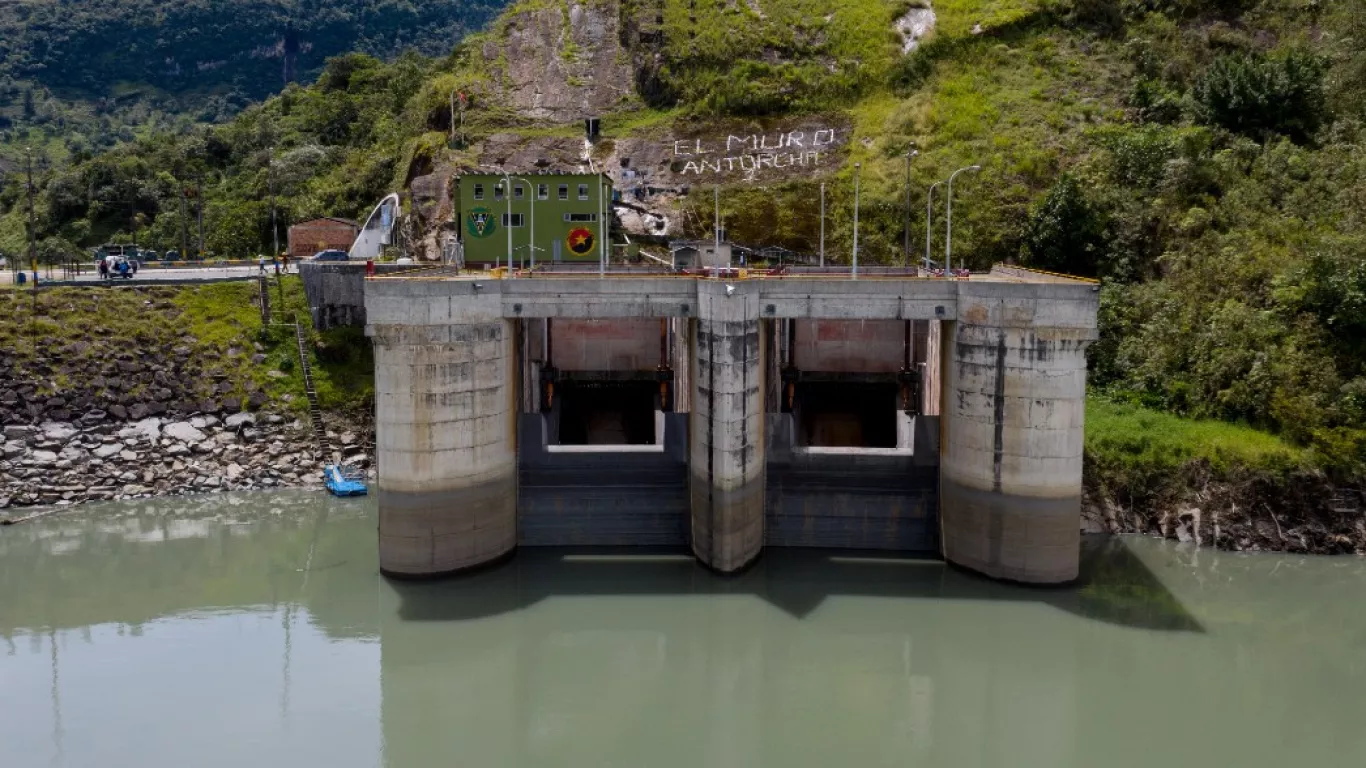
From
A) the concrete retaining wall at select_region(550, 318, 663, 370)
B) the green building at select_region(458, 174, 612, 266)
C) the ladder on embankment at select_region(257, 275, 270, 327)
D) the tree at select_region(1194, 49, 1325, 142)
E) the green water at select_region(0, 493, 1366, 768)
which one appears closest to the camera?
the green water at select_region(0, 493, 1366, 768)

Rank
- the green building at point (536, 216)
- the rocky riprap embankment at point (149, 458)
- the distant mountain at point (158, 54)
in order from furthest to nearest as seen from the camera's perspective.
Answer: the distant mountain at point (158, 54) < the green building at point (536, 216) < the rocky riprap embankment at point (149, 458)

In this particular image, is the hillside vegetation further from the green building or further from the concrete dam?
the green building

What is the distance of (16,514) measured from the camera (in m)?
32.5

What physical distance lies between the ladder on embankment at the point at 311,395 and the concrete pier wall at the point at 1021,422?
72.3ft

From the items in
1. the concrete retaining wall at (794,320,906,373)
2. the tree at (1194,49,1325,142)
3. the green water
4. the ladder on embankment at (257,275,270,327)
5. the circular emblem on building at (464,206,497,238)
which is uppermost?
the tree at (1194,49,1325,142)

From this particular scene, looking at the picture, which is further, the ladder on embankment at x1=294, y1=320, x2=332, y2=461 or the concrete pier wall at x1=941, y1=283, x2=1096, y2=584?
the ladder on embankment at x1=294, y1=320, x2=332, y2=461

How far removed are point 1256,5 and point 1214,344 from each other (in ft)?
98.0

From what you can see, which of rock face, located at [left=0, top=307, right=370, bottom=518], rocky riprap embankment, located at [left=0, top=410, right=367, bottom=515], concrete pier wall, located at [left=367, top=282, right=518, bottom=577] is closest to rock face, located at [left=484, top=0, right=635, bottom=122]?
rock face, located at [left=0, top=307, right=370, bottom=518]

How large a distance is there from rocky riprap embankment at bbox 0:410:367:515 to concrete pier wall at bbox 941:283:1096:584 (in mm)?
21448

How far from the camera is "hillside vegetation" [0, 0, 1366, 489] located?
31828mm

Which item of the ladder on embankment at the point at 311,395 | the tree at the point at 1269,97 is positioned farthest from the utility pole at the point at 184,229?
the tree at the point at 1269,97

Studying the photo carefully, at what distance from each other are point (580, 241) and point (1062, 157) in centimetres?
2286

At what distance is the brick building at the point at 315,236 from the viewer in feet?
166

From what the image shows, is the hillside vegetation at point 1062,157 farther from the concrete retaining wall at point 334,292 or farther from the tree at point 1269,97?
the concrete retaining wall at point 334,292
